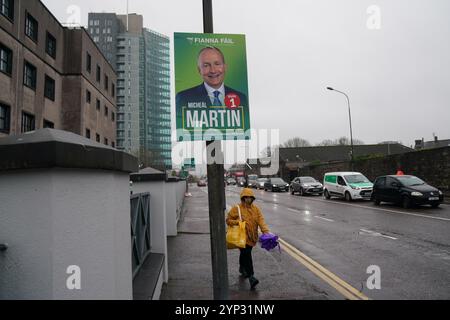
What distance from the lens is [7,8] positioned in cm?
2109

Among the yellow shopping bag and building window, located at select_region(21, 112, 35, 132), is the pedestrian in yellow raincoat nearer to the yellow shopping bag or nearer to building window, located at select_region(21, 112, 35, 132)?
the yellow shopping bag

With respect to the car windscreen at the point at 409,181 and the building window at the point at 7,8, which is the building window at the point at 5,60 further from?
the car windscreen at the point at 409,181

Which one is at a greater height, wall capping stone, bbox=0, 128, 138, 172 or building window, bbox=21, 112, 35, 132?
building window, bbox=21, 112, 35, 132

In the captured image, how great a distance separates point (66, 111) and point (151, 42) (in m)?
104

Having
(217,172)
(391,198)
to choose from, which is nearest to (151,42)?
(391,198)

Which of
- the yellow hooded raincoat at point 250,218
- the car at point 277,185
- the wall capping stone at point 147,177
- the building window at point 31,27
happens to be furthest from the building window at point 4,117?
the car at point 277,185

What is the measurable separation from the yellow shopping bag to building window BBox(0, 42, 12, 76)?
69.2 feet

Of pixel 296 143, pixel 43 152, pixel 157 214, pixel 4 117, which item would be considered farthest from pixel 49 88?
pixel 296 143

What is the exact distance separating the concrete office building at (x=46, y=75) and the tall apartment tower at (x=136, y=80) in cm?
6906

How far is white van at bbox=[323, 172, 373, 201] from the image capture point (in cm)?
2005

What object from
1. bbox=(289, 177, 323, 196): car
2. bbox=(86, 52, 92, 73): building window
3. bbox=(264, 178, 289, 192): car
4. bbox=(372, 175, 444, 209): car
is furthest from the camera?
bbox=(264, 178, 289, 192): car

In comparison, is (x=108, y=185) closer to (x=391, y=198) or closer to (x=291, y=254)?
(x=291, y=254)

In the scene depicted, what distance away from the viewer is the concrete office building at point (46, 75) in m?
20.9

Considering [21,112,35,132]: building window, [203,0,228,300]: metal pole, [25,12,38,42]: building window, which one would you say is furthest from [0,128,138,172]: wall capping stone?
[25,12,38,42]: building window
